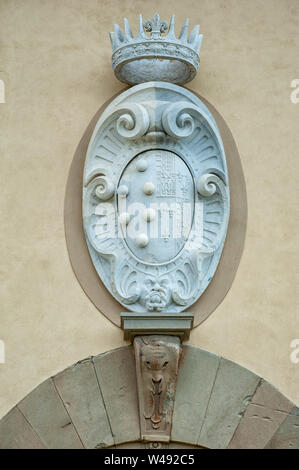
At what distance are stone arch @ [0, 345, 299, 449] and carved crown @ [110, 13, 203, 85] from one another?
1.76 metres

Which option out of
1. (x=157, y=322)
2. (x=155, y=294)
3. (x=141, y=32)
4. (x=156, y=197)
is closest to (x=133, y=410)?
(x=157, y=322)

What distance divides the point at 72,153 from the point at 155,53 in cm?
83

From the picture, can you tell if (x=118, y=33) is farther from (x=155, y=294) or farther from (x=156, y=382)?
(x=156, y=382)

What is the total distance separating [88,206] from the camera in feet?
23.5

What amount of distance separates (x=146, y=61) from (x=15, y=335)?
1.92m

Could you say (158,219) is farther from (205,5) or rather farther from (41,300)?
(205,5)

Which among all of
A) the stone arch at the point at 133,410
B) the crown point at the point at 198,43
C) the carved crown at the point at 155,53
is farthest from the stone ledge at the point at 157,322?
the crown point at the point at 198,43

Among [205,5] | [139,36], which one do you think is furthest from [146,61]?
[205,5]

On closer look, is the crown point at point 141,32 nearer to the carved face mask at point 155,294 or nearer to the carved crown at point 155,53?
the carved crown at point 155,53

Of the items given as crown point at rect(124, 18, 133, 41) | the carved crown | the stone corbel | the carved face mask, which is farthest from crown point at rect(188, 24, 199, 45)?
the stone corbel

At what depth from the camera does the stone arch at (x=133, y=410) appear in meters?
6.79

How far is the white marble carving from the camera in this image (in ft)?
23.1

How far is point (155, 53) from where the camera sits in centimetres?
723

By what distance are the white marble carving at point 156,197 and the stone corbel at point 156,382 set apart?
227mm
